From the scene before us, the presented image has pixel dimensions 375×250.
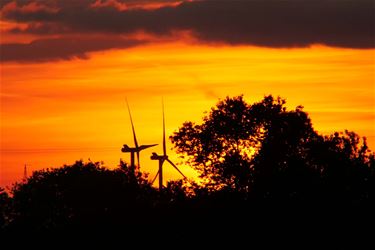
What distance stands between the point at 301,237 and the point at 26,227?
4761 cm

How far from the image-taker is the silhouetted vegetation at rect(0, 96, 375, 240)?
144250 mm

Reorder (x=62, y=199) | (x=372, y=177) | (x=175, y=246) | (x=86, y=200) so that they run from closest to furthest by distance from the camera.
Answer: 1. (x=175, y=246)
2. (x=372, y=177)
3. (x=86, y=200)
4. (x=62, y=199)

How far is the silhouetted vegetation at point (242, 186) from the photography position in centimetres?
14425

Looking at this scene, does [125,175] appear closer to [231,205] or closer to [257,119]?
[257,119]

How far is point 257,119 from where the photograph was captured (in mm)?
173500

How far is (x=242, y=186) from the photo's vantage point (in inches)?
6152

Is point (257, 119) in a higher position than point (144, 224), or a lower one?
higher

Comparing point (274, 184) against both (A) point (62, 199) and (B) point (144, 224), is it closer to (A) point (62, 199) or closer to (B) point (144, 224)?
(B) point (144, 224)

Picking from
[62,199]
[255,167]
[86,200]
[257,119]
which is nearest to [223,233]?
[255,167]

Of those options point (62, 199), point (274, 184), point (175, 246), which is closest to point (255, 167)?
point (274, 184)

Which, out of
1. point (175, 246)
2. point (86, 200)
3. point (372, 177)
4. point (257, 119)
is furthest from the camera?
point (86, 200)

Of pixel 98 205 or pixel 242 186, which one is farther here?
pixel 98 205

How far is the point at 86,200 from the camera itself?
185 meters

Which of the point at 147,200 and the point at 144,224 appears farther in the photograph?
the point at 147,200
